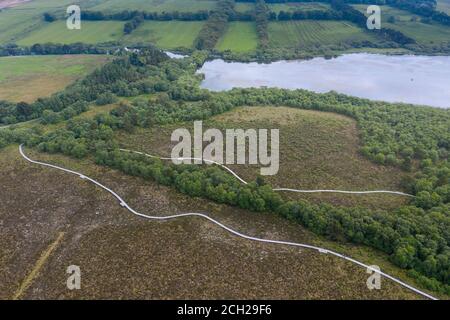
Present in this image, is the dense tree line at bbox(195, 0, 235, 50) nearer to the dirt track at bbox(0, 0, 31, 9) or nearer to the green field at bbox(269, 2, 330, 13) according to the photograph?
the green field at bbox(269, 2, 330, 13)

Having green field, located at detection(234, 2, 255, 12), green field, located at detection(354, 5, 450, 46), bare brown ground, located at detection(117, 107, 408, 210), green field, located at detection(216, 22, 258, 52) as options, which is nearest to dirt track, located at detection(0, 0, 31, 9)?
green field, located at detection(234, 2, 255, 12)

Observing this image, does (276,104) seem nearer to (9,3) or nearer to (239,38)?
(239,38)

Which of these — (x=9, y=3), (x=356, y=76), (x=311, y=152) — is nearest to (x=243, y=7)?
(x=356, y=76)

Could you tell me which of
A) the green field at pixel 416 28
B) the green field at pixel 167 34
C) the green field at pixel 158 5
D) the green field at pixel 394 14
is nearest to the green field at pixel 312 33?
the green field at pixel 416 28

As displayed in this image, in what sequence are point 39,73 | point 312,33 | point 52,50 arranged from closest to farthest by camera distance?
1. point 39,73
2. point 52,50
3. point 312,33

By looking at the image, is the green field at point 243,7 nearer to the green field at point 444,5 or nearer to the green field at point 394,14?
the green field at point 394,14
